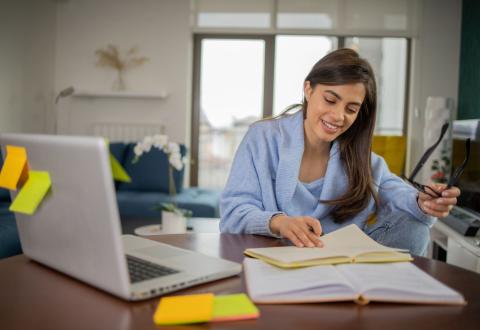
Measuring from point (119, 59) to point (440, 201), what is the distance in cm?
446

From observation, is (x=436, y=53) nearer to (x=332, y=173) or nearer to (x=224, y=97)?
(x=224, y=97)

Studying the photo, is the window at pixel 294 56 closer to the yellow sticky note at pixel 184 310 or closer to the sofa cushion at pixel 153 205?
the sofa cushion at pixel 153 205

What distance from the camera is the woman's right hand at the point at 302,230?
1002 mm

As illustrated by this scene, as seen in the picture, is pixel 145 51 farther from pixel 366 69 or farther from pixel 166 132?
pixel 366 69

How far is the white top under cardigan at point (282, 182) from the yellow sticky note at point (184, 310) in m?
0.65

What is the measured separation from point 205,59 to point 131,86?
0.84m

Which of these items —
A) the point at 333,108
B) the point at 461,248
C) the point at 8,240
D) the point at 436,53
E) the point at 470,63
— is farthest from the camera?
the point at 436,53

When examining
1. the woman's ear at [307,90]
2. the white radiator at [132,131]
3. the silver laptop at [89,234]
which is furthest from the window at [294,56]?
the silver laptop at [89,234]

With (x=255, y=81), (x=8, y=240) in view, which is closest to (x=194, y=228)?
(x=8, y=240)

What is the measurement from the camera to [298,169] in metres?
1.45

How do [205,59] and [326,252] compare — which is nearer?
[326,252]

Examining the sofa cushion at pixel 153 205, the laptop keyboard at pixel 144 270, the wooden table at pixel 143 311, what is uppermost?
the laptop keyboard at pixel 144 270

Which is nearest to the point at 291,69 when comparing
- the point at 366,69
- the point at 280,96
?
the point at 280,96

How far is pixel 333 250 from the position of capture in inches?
36.5
